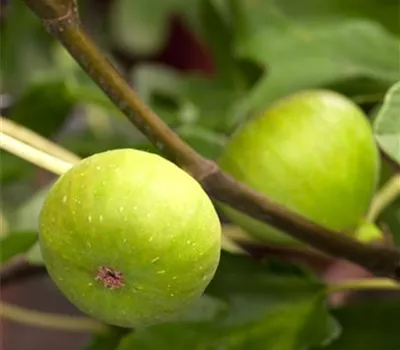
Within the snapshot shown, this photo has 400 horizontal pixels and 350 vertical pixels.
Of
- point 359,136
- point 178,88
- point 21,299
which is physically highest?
point 359,136

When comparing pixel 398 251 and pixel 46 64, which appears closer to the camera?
pixel 398 251

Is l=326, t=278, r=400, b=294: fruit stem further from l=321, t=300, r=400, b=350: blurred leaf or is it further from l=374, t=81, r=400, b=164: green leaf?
l=374, t=81, r=400, b=164: green leaf

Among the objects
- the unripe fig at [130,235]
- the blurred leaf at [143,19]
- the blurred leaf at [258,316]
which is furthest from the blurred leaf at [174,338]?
the blurred leaf at [143,19]

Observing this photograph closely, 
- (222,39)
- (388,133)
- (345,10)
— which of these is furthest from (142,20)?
(388,133)

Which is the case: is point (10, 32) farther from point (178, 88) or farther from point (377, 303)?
point (377, 303)

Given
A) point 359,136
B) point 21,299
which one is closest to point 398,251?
point 359,136

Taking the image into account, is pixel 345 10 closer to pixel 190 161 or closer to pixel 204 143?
pixel 204 143

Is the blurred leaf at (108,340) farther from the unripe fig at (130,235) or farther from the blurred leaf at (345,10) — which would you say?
the blurred leaf at (345,10)
